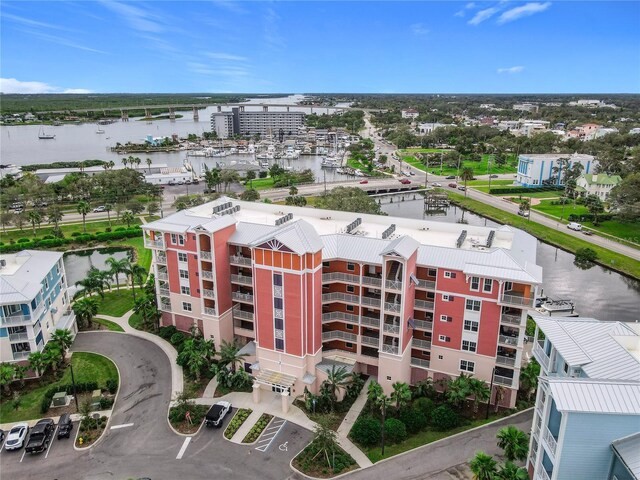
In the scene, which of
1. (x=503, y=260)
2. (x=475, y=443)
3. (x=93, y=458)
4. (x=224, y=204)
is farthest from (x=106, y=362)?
(x=503, y=260)

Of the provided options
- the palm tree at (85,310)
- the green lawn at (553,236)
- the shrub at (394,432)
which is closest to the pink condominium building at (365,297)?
the shrub at (394,432)

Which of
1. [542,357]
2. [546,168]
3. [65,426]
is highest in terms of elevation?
[542,357]

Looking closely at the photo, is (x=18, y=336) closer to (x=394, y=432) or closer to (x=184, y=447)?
(x=184, y=447)

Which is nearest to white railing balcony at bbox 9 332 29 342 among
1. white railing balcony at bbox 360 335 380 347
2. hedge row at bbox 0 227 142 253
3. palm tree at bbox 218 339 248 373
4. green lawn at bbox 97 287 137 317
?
green lawn at bbox 97 287 137 317

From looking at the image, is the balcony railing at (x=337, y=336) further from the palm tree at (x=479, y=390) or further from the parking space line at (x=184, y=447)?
the parking space line at (x=184, y=447)

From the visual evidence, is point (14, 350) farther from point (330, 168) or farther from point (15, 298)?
point (330, 168)

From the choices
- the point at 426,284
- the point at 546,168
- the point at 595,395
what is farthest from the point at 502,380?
the point at 546,168
